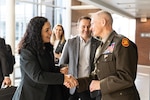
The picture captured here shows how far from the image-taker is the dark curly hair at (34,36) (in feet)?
6.91

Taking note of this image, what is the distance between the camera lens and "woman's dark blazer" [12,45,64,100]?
204cm

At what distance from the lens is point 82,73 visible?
290cm

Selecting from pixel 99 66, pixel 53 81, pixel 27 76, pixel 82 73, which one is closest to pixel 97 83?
pixel 99 66

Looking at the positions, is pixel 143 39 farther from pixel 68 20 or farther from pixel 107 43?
pixel 107 43

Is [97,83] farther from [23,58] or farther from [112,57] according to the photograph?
[23,58]

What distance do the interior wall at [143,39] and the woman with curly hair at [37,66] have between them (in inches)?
465

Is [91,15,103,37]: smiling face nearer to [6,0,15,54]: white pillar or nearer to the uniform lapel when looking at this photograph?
the uniform lapel

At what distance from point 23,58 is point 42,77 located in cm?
22

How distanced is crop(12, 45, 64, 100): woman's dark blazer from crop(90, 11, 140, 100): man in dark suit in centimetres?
36

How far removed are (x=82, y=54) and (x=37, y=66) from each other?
963 mm

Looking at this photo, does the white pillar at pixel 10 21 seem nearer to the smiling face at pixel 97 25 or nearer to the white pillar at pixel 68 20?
the smiling face at pixel 97 25

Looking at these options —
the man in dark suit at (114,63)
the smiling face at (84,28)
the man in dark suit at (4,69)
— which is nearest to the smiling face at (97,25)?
the man in dark suit at (114,63)

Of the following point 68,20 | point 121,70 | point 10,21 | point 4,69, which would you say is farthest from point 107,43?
point 68,20

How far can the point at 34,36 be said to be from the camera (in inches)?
82.9
